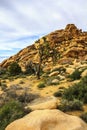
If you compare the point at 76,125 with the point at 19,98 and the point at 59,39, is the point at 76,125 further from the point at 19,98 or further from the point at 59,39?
the point at 59,39

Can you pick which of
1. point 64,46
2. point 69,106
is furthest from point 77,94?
point 64,46

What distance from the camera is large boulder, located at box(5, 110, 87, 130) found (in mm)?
8703

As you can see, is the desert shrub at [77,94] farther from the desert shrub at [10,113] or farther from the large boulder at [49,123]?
the large boulder at [49,123]

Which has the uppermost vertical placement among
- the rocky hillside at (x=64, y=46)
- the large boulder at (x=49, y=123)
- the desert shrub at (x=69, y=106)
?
the rocky hillside at (x=64, y=46)

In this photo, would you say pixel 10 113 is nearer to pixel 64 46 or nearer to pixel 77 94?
pixel 77 94

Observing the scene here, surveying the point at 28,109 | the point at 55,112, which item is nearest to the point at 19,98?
the point at 28,109

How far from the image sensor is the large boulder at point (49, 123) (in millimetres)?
A: 8703

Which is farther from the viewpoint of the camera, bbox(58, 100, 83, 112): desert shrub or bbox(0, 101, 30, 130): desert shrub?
bbox(58, 100, 83, 112): desert shrub

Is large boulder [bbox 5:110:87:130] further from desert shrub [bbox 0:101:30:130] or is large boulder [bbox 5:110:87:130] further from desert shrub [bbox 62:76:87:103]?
desert shrub [bbox 62:76:87:103]

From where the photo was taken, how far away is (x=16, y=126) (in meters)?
9.29

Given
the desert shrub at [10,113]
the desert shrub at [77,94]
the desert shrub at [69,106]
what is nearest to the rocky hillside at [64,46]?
the desert shrub at [77,94]

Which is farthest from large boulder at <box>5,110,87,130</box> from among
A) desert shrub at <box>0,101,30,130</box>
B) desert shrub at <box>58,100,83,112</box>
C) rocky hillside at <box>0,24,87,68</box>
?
rocky hillside at <box>0,24,87,68</box>

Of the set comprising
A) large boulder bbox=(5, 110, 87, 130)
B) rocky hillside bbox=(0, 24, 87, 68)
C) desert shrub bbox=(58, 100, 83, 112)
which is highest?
rocky hillside bbox=(0, 24, 87, 68)

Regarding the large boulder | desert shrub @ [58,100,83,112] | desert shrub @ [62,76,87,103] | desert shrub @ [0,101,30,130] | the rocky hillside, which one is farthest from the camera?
the rocky hillside
